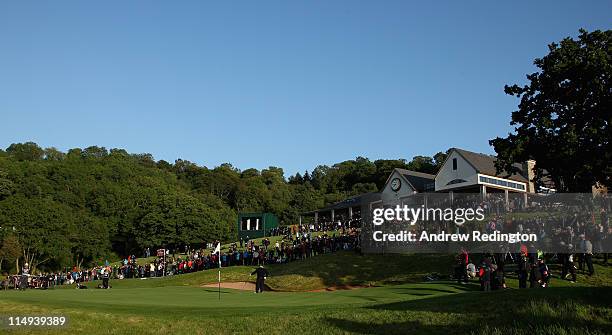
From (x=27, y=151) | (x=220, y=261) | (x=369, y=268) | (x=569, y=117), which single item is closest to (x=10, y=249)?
(x=220, y=261)

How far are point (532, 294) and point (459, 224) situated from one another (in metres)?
21.1

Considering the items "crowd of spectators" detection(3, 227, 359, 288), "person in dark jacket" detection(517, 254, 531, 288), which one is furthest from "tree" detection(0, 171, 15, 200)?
"person in dark jacket" detection(517, 254, 531, 288)

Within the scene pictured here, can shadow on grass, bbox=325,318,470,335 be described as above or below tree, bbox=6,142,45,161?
below

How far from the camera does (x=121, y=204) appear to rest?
343ft

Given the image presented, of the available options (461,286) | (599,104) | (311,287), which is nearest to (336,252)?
(311,287)

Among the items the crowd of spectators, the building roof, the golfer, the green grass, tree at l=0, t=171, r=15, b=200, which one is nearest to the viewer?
the green grass

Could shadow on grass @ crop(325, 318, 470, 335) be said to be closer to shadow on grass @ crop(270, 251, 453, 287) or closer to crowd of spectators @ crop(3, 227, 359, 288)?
shadow on grass @ crop(270, 251, 453, 287)

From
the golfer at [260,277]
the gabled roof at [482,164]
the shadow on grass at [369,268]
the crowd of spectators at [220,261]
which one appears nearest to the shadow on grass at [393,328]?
the golfer at [260,277]

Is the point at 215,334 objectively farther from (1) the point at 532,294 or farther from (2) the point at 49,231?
(2) the point at 49,231

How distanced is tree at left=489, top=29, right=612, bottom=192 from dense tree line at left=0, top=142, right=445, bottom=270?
65944 millimetres

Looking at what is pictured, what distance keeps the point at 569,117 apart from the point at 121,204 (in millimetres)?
87738

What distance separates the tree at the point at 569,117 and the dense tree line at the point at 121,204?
Answer: 65944 millimetres

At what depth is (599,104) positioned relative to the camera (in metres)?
30.3

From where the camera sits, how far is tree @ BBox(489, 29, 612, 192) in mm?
29844
